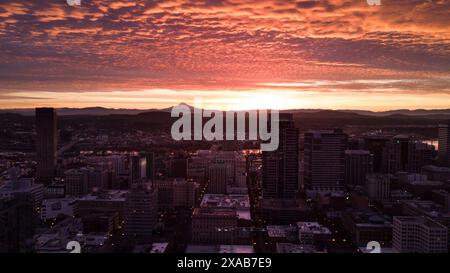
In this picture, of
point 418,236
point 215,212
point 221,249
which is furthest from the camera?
point 215,212

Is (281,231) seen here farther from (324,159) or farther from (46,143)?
(46,143)

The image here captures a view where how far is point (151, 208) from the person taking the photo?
6574 mm

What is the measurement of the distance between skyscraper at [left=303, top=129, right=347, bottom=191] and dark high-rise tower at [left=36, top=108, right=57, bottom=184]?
6.15 meters

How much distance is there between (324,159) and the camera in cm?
1090

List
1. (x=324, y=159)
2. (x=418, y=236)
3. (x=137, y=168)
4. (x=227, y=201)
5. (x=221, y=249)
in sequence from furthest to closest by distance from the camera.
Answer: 1. (x=324, y=159)
2. (x=137, y=168)
3. (x=227, y=201)
4. (x=418, y=236)
5. (x=221, y=249)

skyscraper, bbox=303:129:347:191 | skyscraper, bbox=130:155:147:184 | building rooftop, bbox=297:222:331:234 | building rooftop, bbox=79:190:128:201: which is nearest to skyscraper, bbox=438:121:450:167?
skyscraper, bbox=303:129:347:191

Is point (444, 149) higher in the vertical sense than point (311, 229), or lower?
higher

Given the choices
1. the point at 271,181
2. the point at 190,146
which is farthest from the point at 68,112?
the point at 190,146

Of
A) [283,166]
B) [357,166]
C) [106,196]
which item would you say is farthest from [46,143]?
[357,166]

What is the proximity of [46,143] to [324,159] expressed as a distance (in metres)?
6.82

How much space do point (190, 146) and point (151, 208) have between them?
6003 millimetres

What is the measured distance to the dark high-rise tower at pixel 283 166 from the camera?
956 cm

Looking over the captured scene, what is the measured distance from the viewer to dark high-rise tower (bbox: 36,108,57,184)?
7969mm

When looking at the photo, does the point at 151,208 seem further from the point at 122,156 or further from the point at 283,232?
the point at 122,156
